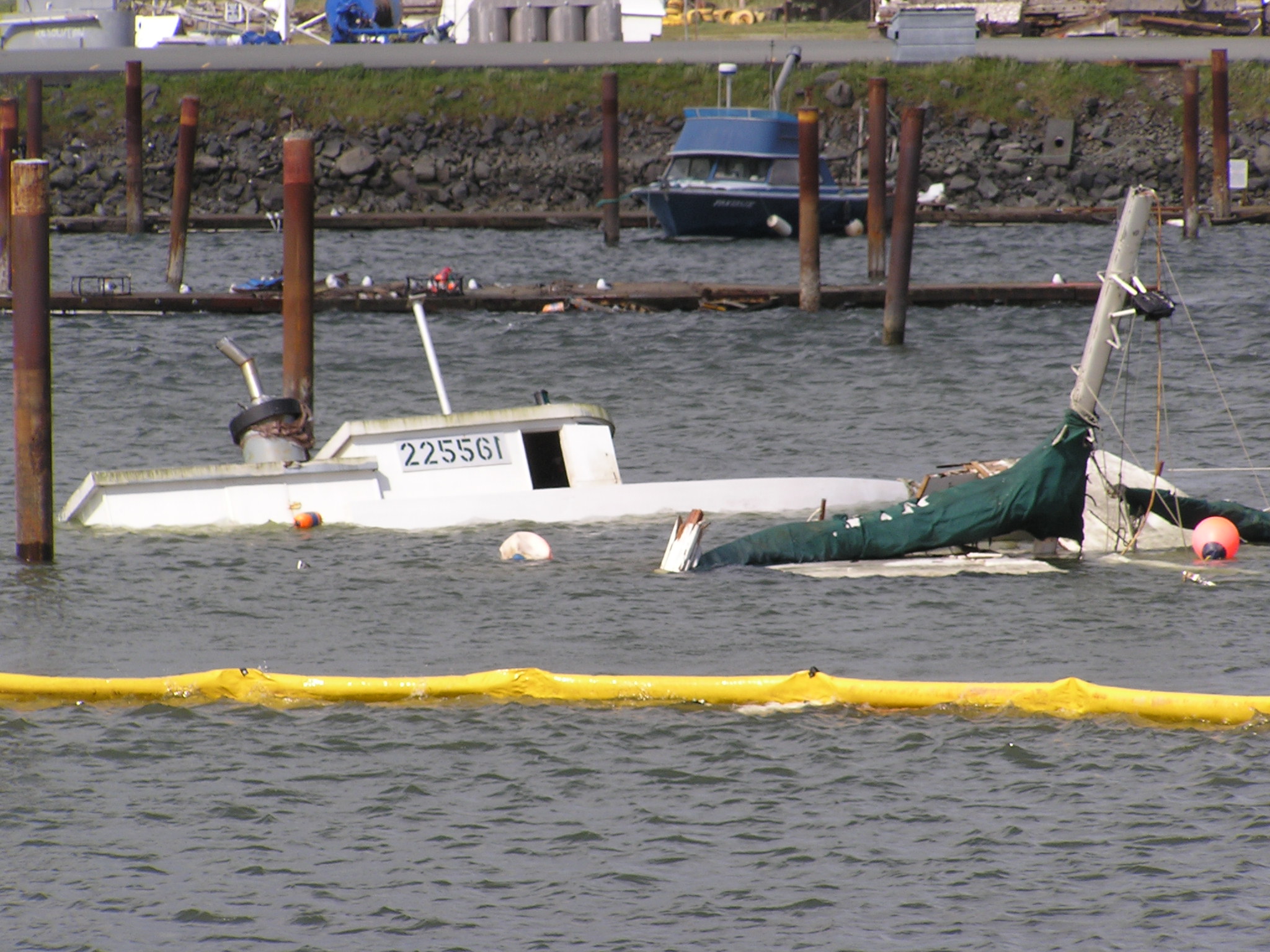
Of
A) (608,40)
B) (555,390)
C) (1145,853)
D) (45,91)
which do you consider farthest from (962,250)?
(1145,853)

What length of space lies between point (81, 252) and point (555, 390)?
1823 cm

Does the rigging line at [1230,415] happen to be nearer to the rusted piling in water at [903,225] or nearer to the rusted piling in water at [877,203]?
the rusted piling in water at [903,225]

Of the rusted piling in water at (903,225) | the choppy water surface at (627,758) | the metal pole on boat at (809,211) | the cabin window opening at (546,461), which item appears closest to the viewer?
the choppy water surface at (627,758)

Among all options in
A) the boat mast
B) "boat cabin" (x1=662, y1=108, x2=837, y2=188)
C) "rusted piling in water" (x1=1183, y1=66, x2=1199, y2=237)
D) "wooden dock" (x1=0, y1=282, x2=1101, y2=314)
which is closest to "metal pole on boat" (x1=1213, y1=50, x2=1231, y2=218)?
"rusted piling in water" (x1=1183, y1=66, x2=1199, y2=237)

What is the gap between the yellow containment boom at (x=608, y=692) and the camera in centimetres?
990

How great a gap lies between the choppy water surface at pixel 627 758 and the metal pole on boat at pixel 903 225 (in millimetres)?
4543

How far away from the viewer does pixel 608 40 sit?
2096 inches

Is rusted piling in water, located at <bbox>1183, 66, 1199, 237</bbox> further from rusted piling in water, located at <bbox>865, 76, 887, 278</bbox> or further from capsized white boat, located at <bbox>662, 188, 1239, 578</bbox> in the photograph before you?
capsized white boat, located at <bbox>662, 188, 1239, 578</bbox>

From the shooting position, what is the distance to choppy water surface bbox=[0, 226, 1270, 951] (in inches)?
308

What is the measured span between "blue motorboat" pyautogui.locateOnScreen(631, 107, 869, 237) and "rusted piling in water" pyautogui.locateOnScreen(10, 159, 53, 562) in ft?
84.8

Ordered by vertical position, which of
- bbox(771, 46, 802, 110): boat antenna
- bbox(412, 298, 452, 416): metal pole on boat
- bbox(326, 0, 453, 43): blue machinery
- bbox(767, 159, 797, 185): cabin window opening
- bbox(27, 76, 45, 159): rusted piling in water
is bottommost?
bbox(412, 298, 452, 416): metal pole on boat

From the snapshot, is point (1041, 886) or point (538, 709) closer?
point (1041, 886)

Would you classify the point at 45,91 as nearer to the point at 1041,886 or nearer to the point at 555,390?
the point at 555,390

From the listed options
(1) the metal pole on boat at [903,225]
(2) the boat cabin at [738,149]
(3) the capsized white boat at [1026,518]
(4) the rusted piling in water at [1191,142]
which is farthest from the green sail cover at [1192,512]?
(2) the boat cabin at [738,149]
